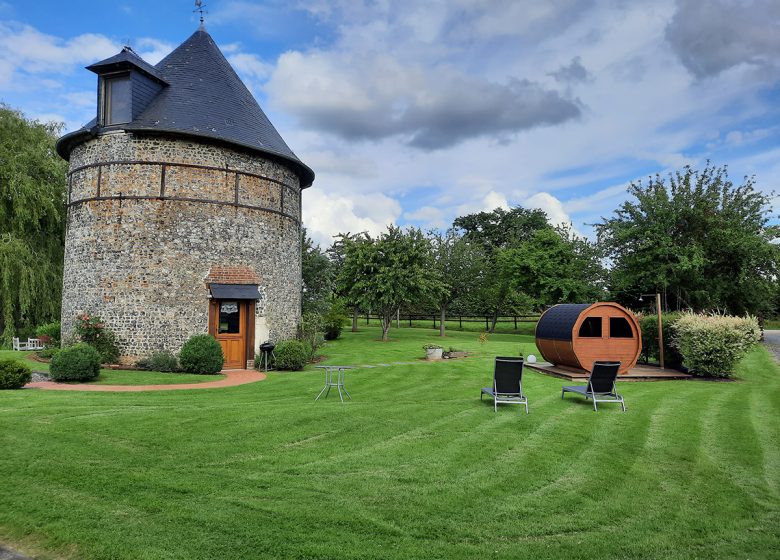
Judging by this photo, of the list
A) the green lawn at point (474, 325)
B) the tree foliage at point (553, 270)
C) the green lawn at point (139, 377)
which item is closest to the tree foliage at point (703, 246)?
the tree foliage at point (553, 270)

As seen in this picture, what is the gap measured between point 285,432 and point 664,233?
24.2 m

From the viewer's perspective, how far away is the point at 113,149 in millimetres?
16562

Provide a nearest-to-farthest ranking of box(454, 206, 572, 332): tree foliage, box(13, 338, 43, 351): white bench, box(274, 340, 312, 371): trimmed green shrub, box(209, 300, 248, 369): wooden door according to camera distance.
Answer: box(274, 340, 312, 371): trimmed green shrub
box(209, 300, 248, 369): wooden door
box(13, 338, 43, 351): white bench
box(454, 206, 572, 332): tree foliage

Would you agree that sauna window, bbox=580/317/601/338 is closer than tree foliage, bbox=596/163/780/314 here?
Yes

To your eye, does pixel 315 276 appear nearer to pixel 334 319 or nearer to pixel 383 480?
pixel 334 319

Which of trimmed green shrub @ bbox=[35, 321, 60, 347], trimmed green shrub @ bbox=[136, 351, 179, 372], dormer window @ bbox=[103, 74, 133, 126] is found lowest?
trimmed green shrub @ bbox=[136, 351, 179, 372]

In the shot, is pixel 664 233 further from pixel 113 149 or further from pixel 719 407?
pixel 113 149

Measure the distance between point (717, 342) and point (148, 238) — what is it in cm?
1731

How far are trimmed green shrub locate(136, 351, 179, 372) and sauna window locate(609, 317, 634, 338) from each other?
13034 mm

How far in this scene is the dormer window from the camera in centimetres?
1672

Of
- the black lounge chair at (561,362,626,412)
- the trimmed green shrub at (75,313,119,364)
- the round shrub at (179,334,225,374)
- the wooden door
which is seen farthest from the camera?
the wooden door

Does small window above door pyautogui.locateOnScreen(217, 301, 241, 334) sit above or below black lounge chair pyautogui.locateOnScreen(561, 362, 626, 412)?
above

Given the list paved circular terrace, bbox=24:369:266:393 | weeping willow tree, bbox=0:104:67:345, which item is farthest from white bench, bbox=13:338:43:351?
paved circular terrace, bbox=24:369:266:393

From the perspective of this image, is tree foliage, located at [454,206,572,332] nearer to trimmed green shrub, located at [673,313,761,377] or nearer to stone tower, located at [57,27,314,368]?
trimmed green shrub, located at [673,313,761,377]
